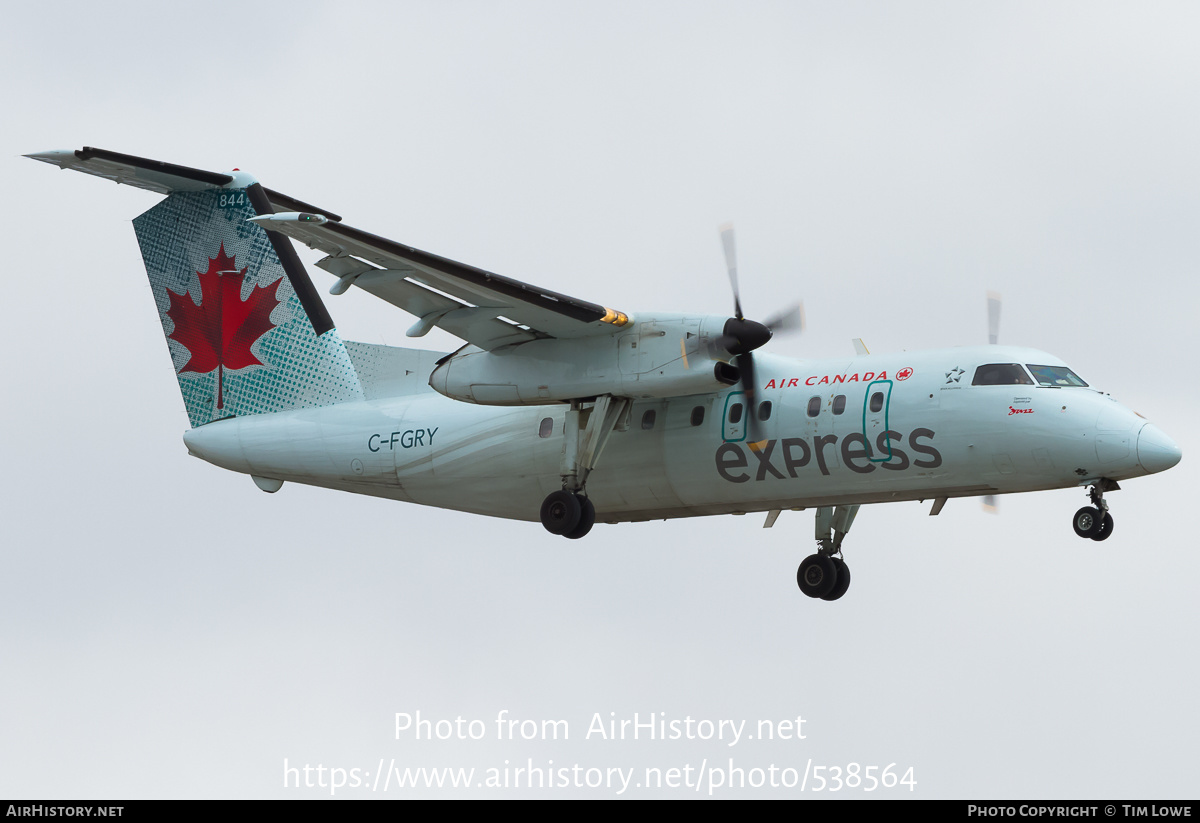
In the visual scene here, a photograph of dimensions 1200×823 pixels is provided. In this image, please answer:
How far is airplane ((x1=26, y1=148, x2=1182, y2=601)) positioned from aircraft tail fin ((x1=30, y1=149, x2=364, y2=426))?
0.03 metres

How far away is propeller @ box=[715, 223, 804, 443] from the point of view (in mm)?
18828

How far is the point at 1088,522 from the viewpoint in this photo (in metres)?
17.5

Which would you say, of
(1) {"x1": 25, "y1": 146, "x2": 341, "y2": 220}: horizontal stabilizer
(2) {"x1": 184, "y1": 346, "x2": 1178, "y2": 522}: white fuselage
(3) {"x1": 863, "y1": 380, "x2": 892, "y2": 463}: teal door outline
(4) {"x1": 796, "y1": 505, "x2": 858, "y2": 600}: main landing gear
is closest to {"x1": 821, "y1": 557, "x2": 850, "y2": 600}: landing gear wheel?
(4) {"x1": 796, "y1": 505, "x2": 858, "y2": 600}: main landing gear

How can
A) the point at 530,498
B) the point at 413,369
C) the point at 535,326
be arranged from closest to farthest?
1. the point at 535,326
2. the point at 530,498
3. the point at 413,369

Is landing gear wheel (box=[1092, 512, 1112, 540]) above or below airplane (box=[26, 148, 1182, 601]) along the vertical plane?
below

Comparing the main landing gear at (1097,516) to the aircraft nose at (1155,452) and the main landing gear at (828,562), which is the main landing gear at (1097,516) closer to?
the aircraft nose at (1155,452)

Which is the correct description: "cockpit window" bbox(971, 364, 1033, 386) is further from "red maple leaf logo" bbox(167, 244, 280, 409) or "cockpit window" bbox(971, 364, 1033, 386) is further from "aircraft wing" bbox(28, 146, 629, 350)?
"red maple leaf logo" bbox(167, 244, 280, 409)

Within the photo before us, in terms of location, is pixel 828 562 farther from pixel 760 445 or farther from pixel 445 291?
pixel 445 291

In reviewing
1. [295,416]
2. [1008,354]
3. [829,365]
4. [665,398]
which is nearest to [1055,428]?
[1008,354]

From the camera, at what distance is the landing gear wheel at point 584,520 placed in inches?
762

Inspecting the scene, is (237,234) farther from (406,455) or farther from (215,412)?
(406,455)

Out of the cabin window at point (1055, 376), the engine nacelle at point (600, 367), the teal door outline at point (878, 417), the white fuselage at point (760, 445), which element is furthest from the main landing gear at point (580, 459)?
the cabin window at point (1055, 376)

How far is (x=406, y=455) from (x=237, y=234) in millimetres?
3950

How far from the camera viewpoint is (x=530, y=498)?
20703mm
